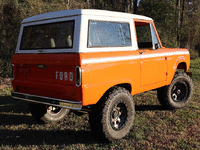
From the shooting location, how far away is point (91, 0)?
15.2 meters

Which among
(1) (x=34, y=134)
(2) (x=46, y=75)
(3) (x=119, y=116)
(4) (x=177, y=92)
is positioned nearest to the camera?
(2) (x=46, y=75)

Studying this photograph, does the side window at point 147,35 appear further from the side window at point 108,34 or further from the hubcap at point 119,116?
the hubcap at point 119,116

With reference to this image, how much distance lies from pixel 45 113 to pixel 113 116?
5.14 feet

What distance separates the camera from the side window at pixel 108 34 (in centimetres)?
338

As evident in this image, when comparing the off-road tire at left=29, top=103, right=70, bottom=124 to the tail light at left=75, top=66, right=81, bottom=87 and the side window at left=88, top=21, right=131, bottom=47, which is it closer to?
the tail light at left=75, top=66, right=81, bottom=87

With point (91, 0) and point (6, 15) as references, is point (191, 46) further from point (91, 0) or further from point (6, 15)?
point (6, 15)

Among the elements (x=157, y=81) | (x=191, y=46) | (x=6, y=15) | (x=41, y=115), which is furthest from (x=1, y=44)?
(x=191, y=46)

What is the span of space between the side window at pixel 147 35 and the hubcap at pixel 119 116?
1.67m

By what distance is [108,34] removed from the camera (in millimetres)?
3625

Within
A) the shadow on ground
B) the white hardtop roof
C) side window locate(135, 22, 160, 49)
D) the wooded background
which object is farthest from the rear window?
the wooded background

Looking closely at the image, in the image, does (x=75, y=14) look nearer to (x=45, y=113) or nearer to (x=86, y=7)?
(x=45, y=113)

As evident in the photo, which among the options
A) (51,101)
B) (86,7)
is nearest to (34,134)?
(51,101)

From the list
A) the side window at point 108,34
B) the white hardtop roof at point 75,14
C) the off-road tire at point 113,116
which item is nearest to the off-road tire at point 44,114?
the off-road tire at point 113,116

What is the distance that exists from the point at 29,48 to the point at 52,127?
1.68 meters
